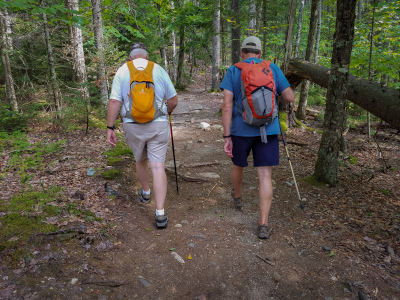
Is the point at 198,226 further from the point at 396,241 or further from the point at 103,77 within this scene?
the point at 103,77

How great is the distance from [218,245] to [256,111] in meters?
1.67

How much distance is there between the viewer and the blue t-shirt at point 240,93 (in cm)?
325

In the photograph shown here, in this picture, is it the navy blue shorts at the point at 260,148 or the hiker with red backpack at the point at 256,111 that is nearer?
the hiker with red backpack at the point at 256,111

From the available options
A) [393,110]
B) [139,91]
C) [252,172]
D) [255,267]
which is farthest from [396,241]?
[139,91]

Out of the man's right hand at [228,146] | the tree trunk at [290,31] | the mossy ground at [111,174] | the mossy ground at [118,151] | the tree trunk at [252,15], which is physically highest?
the tree trunk at [252,15]

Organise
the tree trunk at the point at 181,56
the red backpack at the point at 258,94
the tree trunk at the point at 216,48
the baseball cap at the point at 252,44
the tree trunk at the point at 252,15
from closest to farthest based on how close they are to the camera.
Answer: the red backpack at the point at 258,94
the baseball cap at the point at 252,44
the tree trunk at the point at 252,15
the tree trunk at the point at 216,48
the tree trunk at the point at 181,56

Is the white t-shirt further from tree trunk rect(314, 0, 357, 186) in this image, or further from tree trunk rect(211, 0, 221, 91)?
tree trunk rect(211, 0, 221, 91)

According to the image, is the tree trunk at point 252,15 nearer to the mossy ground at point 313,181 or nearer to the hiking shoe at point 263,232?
the mossy ground at point 313,181

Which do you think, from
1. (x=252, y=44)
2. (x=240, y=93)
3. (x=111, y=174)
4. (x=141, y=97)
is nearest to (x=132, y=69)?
(x=141, y=97)

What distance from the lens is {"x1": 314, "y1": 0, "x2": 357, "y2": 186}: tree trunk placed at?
3.90 meters

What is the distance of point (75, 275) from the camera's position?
93.6 inches

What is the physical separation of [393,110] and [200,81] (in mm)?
28994

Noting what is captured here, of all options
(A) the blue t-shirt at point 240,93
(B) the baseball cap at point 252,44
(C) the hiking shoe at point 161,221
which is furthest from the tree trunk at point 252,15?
(C) the hiking shoe at point 161,221

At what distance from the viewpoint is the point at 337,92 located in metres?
4.20
